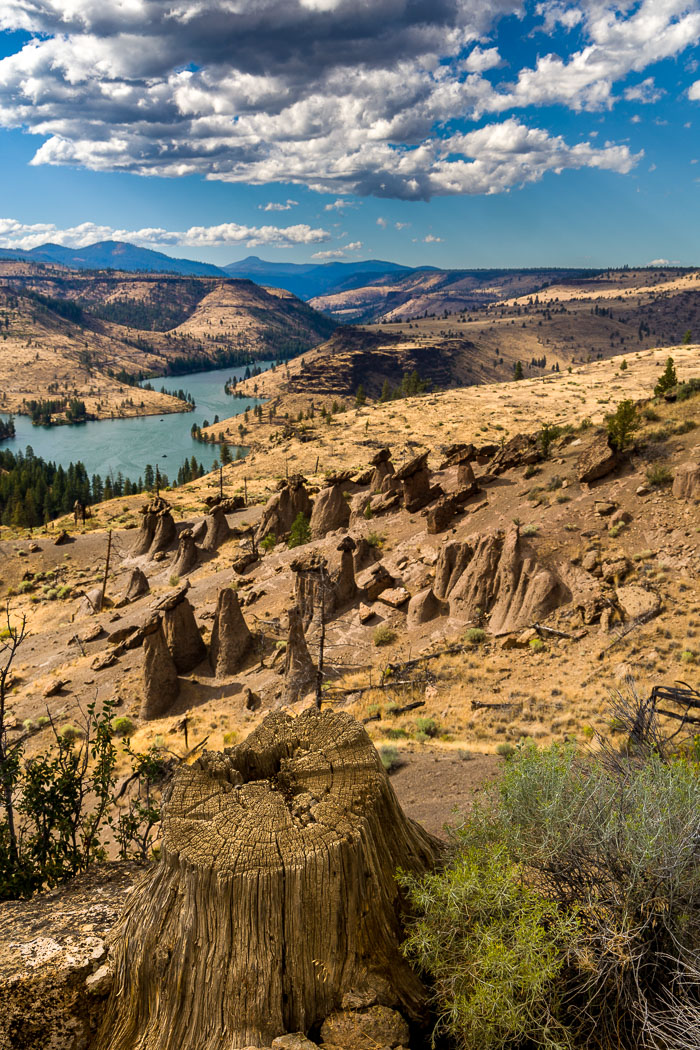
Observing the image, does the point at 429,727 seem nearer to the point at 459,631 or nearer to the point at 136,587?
the point at 459,631

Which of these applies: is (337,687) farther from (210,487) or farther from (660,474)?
(210,487)

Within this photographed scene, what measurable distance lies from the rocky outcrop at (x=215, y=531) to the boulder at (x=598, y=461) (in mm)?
32614

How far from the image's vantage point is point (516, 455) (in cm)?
3603

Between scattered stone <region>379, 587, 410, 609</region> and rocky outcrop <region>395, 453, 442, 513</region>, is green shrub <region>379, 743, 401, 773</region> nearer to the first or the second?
scattered stone <region>379, 587, 410, 609</region>

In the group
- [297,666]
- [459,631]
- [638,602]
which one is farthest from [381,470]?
[638,602]

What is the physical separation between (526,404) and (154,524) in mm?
75233

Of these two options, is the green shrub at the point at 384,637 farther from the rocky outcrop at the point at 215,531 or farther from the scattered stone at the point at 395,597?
the rocky outcrop at the point at 215,531

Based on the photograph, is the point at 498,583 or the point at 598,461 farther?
the point at 598,461

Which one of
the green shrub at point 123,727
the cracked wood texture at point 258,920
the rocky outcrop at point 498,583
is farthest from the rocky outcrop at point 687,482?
the green shrub at point 123,727

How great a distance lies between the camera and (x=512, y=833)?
5586 millimetres

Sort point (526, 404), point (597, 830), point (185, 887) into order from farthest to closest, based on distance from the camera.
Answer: point (526, 404) < point (597, 830) < point (185, 887)

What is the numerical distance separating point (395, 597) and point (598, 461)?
12.2m

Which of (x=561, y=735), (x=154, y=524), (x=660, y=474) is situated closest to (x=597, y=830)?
(x=561, y=735)

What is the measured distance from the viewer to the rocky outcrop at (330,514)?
4422cm
